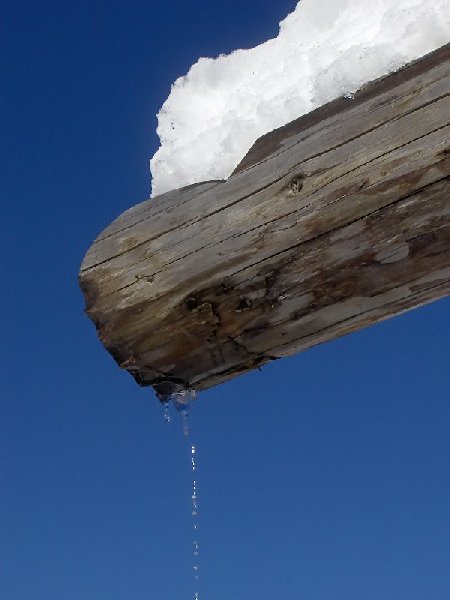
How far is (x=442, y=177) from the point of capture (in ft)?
3.80

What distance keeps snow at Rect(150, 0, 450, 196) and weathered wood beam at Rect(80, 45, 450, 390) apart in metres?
0.07

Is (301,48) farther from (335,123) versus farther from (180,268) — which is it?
Result: (180,268)

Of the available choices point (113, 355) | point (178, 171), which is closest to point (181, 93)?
A: point (178, 171)

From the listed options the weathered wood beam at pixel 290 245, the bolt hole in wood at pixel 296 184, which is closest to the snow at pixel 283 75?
the weathered wood beam at pixel 290 245

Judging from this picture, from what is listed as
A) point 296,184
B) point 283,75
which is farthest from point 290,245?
point 283,75

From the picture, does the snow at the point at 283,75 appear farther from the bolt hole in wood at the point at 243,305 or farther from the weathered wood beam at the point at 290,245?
the bolt hole in wood at the point at 243,305

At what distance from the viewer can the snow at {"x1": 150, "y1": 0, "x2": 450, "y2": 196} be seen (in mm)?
1446

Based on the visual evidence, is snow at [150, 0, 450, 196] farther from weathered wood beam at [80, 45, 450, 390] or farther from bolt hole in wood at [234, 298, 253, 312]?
bolt hole in wood at [234, 298, 253, 312]

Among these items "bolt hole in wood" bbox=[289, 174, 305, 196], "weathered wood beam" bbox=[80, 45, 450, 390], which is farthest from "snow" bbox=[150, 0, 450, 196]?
"bolt hole in wood" bbox=[289, 174, 305, 196]

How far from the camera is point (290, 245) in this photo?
4.30 feet

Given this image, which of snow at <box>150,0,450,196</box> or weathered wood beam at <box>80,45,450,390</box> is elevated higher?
snow at <box>150,0,450,196</box>

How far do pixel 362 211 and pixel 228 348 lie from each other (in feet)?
1.43

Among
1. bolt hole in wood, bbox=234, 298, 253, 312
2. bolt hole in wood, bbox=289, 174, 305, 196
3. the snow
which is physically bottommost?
bolt hole in wood, bbox=234, 298, 253, 312

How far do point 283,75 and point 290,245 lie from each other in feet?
1.80
